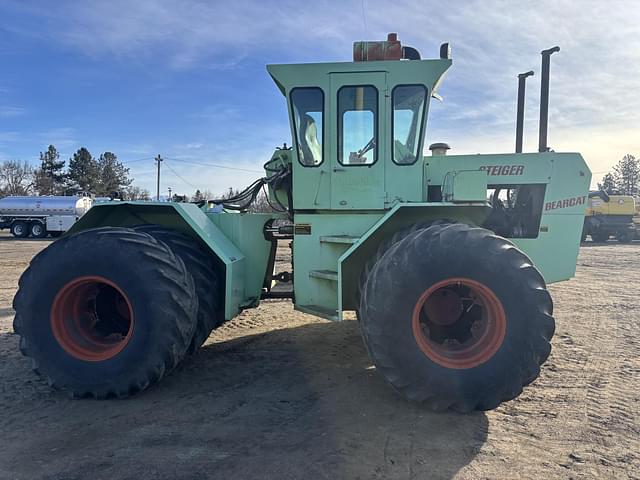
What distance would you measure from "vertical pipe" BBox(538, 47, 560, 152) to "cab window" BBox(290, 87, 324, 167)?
8.27ft

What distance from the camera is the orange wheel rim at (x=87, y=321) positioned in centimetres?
398

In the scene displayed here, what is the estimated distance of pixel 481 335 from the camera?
383 cm

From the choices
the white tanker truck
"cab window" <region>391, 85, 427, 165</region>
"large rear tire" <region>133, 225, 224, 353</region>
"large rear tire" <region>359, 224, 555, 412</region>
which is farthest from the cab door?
the white tanker truck

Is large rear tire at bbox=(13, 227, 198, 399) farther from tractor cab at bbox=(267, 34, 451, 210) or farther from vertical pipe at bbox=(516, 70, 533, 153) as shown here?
vertical pipe at bbox=(516, 70, 533, 153)

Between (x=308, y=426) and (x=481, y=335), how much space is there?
5.35 feet

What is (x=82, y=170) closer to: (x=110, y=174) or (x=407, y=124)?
(x=110, y=174)

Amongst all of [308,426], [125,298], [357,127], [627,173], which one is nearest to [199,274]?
[125,298]

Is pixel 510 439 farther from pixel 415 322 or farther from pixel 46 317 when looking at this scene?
pixel 46 317

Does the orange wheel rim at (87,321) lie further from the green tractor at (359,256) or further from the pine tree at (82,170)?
the pine tree at (82,170)

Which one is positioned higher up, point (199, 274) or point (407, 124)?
point (407, 124)

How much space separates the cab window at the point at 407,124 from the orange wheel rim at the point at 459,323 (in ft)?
4.79

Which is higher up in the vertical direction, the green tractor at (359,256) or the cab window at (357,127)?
the cab window at (357,127)

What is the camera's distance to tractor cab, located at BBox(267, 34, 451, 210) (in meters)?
4.61

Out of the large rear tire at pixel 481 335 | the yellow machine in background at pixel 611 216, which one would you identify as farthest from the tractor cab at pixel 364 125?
the yellow machine in background at pixel 611 216
